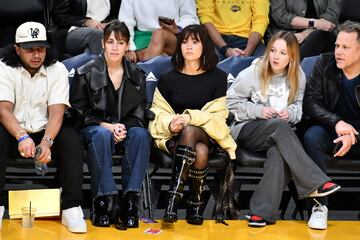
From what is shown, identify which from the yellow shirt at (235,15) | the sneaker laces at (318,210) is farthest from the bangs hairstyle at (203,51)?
the yellow shirt at (235,15)

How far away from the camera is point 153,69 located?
5.81 m

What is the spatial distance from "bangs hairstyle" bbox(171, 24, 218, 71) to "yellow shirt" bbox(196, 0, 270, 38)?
125cm

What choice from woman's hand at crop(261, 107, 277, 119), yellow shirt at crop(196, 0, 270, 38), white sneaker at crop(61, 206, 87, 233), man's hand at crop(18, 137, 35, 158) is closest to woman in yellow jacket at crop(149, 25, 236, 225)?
woman's hand at crop(261, 107, 277, 119)

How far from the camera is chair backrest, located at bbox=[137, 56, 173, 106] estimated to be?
5.69 m

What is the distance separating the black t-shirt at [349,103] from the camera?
557 cm

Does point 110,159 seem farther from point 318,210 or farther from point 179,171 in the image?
point 318,210

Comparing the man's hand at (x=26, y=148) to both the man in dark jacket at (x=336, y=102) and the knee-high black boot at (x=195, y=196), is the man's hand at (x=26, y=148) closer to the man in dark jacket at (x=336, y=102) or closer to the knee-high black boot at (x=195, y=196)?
the knee-high black boot at (x=195, y=196)

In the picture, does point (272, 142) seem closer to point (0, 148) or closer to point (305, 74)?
point (305, 74)

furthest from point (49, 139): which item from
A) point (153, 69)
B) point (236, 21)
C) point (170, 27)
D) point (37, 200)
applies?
point (236, 21)

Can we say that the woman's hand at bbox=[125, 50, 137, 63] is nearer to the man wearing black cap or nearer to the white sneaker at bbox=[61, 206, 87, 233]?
the man wearing black cap

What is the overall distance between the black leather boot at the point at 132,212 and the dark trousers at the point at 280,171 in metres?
0.70

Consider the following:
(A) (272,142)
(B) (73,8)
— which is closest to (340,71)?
(A) (272,142)

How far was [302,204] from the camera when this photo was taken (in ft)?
18.1

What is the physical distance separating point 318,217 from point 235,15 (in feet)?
7.07
